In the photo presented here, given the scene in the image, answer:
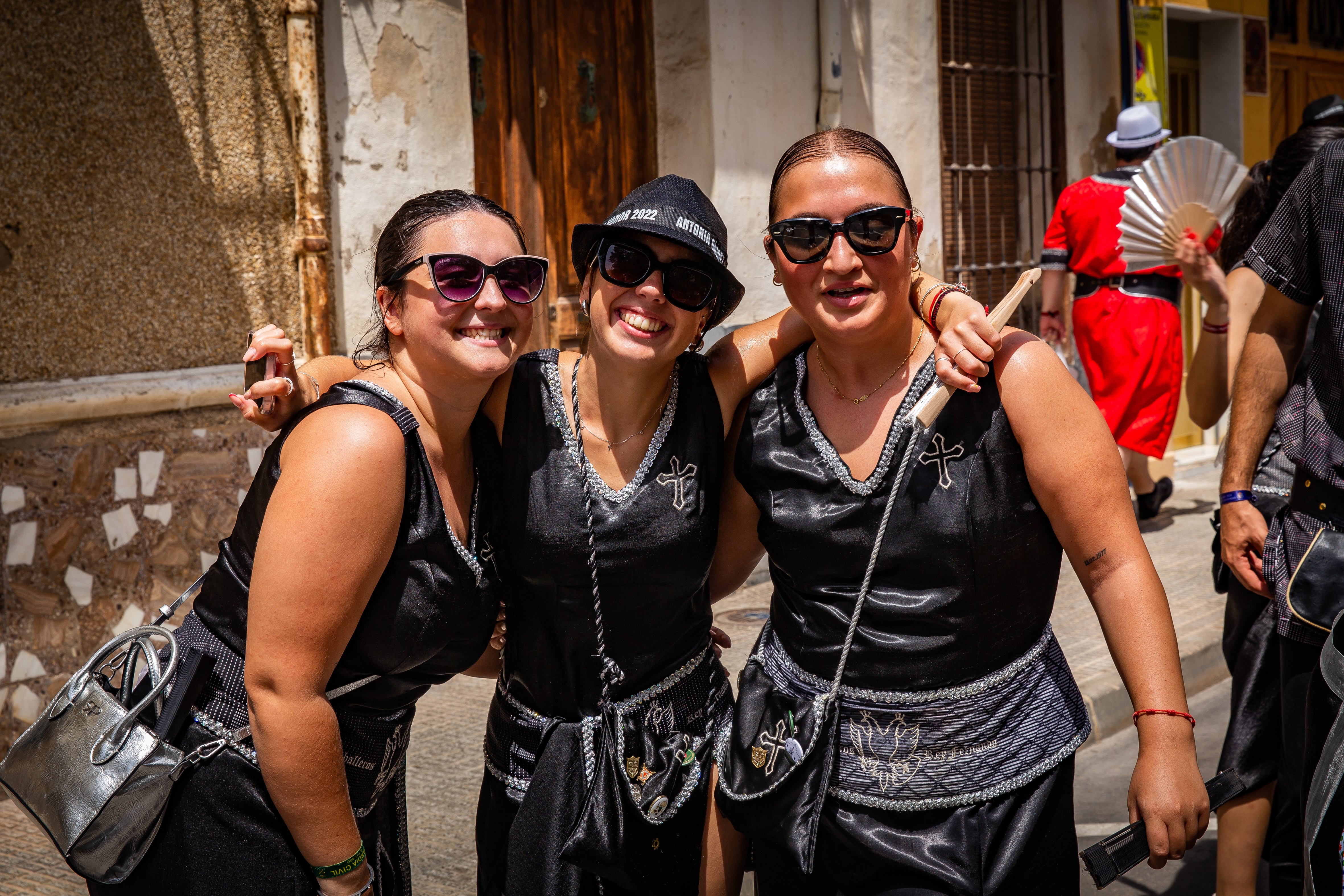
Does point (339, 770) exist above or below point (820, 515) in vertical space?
below

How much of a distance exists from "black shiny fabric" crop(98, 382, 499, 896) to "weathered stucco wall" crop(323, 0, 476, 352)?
120 inches

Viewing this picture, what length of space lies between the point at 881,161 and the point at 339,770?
142 centimetres

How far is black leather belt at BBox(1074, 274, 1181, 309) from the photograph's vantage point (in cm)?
714

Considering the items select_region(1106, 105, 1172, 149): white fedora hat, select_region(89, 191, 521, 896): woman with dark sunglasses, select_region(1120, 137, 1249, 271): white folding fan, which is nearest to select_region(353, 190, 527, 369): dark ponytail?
select_region(89, 191, 521, 896): woman with dark sunglasses

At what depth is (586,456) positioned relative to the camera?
7.64 ft

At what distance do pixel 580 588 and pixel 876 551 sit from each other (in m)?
0.56

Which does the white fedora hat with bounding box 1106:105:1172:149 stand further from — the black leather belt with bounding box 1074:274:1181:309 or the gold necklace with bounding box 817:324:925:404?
the gold necklace with bounding box 817:324:925:404

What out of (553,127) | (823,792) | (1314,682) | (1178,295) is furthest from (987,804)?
(1178,295)

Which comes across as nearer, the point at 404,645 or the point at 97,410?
the point at 404,645

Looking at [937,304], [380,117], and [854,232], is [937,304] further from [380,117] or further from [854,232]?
[380,117]

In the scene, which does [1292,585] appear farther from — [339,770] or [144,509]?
[144,509]

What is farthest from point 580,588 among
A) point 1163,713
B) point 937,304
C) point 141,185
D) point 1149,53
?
point 1149,53

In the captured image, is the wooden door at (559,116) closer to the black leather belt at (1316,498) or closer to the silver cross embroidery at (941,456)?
the black leather belt at (1316,498)

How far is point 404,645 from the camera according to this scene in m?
2.12
